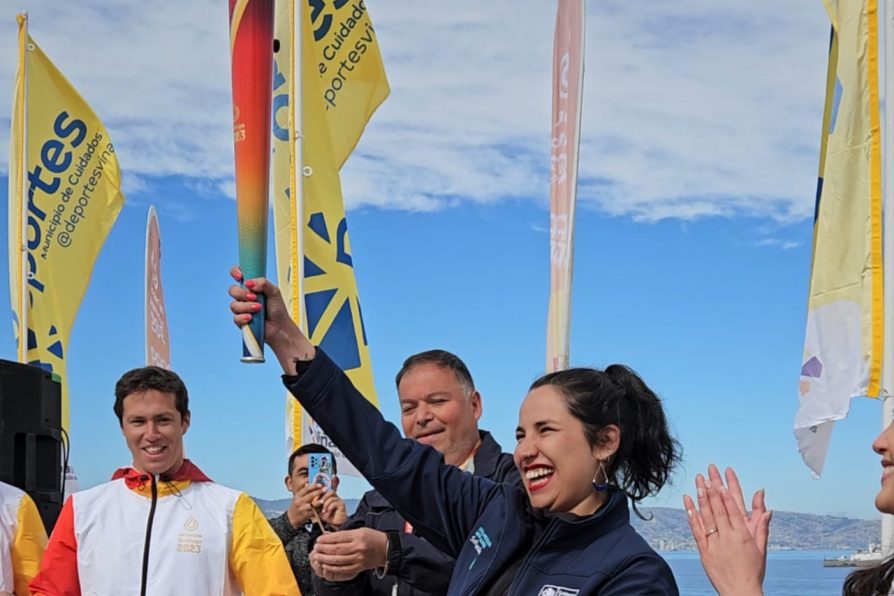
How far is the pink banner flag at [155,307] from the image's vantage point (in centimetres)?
1172

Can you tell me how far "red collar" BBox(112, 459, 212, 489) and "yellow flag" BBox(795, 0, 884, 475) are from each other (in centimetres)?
400

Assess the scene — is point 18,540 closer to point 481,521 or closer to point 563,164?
point 481,521

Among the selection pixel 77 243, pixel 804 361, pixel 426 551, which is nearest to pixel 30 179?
pixel 77 243

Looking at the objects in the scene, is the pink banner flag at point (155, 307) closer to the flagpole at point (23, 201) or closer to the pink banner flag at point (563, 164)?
the flagpole at point (23, 201)

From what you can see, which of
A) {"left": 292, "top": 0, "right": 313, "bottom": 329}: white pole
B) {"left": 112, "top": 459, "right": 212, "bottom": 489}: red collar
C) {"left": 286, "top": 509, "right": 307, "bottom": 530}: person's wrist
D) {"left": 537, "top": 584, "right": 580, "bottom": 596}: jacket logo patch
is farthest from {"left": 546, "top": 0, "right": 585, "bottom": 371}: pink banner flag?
{"left": 537, "top": 584, "right": 580, "bottom": 596}: jacket logo patch

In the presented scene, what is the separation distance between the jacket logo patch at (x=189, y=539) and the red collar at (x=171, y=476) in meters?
0.17

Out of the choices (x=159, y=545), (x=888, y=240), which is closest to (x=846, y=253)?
(x=888, y=240)

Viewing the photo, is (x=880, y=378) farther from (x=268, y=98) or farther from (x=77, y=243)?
(x=77, y=243)

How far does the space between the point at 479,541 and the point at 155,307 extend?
9807 millimetres

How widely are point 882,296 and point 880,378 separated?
0.46 meters

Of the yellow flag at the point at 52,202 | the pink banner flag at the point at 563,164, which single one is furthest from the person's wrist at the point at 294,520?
the yellow flag at the point at 52,202

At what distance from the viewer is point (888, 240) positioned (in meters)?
6.86

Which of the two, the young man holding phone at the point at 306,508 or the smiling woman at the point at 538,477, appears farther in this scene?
the young man holding phone at the point at 306,508

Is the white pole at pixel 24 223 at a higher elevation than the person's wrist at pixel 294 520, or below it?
higher
